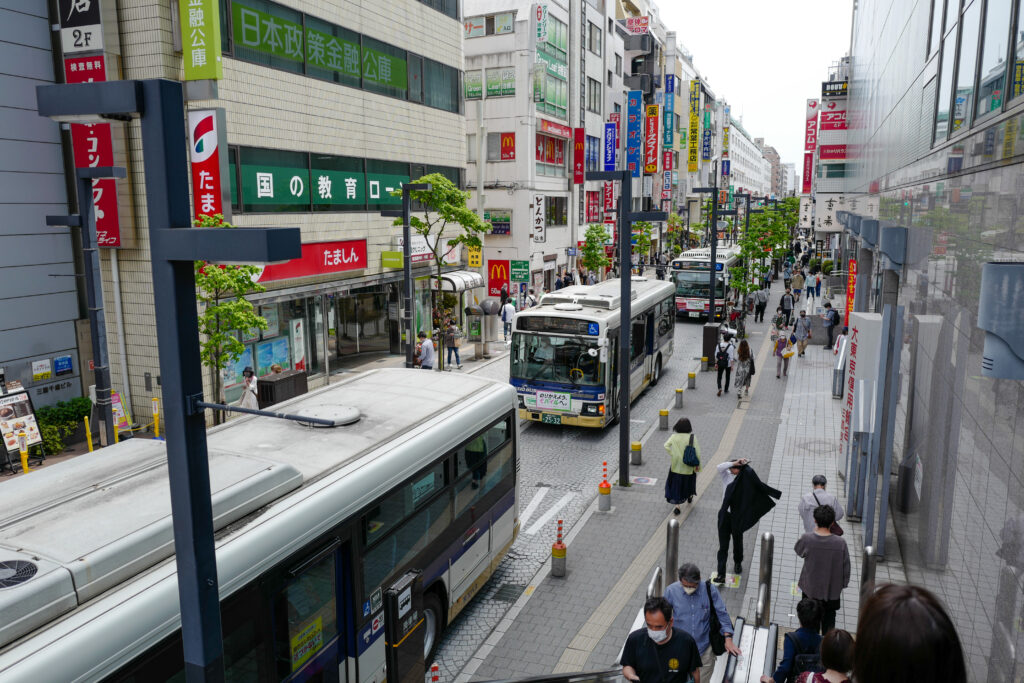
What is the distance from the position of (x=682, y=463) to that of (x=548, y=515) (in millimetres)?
2378

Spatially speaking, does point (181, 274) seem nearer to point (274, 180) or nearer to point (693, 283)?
point (274, 180)

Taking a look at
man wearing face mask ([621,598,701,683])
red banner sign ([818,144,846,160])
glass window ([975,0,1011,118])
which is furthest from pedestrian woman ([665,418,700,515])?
red banner sign ([818,144,846,160])

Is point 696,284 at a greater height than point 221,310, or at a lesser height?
lesser

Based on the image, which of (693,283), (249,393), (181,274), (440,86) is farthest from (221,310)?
(693,283)

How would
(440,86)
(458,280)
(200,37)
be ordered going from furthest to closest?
(458,280)
(440,86)
(200,37)

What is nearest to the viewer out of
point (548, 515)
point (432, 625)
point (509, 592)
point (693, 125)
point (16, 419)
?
point (432, 625)

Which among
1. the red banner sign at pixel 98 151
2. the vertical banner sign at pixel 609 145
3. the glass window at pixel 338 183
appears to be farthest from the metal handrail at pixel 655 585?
the vertical banner sign at pixel 609 145

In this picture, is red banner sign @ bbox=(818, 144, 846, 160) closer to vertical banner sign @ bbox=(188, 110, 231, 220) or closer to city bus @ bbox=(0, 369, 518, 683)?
vertical banner sign @ bbox=(188, 110, 231, 220)

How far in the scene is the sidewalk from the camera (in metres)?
8.52

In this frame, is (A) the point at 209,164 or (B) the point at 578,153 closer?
(A) the point at 209,164

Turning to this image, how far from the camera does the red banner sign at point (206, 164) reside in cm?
1620

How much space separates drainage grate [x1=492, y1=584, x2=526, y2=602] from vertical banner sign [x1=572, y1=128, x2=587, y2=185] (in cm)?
3565

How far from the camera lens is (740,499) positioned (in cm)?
960

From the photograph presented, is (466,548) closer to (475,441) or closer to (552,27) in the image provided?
(475,441)
